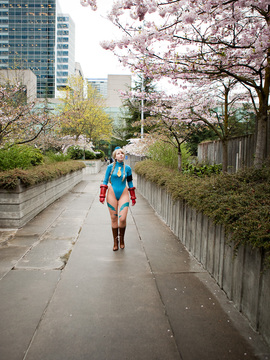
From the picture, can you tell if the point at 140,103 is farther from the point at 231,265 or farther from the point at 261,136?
the point at 231,265

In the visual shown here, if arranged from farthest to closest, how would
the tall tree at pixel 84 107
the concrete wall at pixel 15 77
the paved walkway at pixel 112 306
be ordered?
the tall tree at pixel 84 107 → the concrete wall at pixel 15 77 → the paved walkway at pixel 112 306

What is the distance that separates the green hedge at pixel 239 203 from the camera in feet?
8.22

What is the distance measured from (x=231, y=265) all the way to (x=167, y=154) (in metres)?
8.05

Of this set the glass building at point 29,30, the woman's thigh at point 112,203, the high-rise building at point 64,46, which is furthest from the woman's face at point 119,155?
the high-rise building at point 64,46

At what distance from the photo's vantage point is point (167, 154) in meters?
10.9

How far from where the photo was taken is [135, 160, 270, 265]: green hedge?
251cm

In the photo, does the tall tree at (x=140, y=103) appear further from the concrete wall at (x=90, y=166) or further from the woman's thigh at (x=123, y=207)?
the woman's thigh at (x=123, y=207)

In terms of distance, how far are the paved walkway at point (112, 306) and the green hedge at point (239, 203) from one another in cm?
86

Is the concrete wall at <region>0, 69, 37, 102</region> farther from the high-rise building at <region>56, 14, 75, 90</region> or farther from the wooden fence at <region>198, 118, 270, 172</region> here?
the high-rise building at <region>56, 14, 75, 90</region>

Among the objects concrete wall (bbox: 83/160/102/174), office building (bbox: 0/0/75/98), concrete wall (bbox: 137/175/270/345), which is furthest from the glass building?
concrete wall (bbox: 137/175/270/345)

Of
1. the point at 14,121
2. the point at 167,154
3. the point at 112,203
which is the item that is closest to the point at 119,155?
the point at 112,203

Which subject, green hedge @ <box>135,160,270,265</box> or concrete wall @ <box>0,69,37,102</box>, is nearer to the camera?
green hedge @ <box>135,160,270,265</box>

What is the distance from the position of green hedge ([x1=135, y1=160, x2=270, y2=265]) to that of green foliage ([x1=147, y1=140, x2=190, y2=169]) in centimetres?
499

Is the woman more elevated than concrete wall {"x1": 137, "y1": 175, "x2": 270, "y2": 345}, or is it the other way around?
the woman
